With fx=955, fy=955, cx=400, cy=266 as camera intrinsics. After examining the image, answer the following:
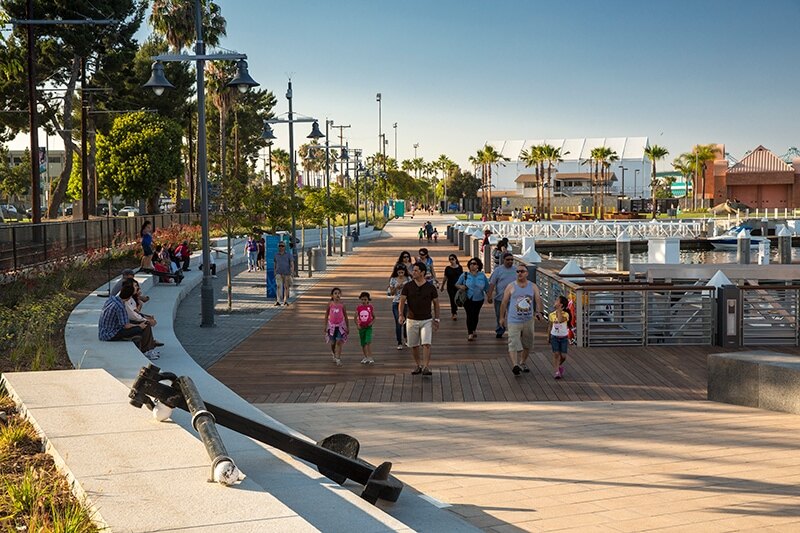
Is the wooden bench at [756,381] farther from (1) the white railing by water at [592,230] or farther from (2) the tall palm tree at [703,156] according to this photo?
(2) the tall palm tree at [703,156]

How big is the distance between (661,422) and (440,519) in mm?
4464

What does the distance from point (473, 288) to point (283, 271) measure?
25.4 ft

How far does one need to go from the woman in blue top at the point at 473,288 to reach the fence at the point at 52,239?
11.8 meters

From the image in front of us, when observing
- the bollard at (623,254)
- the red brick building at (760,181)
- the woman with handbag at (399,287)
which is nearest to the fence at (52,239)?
the woman with handbag at (399,287)

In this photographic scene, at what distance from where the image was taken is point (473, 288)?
58.2ft

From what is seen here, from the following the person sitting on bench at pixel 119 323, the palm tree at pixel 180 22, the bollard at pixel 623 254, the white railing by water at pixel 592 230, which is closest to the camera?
the person sitting on bench at pixel 119 323

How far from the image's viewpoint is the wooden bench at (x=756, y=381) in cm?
1138

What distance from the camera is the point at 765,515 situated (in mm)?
7230

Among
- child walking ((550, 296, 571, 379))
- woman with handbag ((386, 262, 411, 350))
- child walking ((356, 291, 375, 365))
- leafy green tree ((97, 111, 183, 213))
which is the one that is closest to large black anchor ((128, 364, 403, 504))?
child walking ((550, 296, 571, 379))

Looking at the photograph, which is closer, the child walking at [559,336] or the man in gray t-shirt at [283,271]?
the child walking at [559,336]

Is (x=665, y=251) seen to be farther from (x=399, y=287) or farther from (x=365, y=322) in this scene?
(x=365, y=322)

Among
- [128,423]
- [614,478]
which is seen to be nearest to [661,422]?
[614,478]

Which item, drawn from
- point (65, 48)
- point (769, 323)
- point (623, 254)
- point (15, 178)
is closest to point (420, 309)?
point (769, 323)

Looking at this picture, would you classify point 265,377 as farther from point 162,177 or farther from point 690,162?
point 690,162
